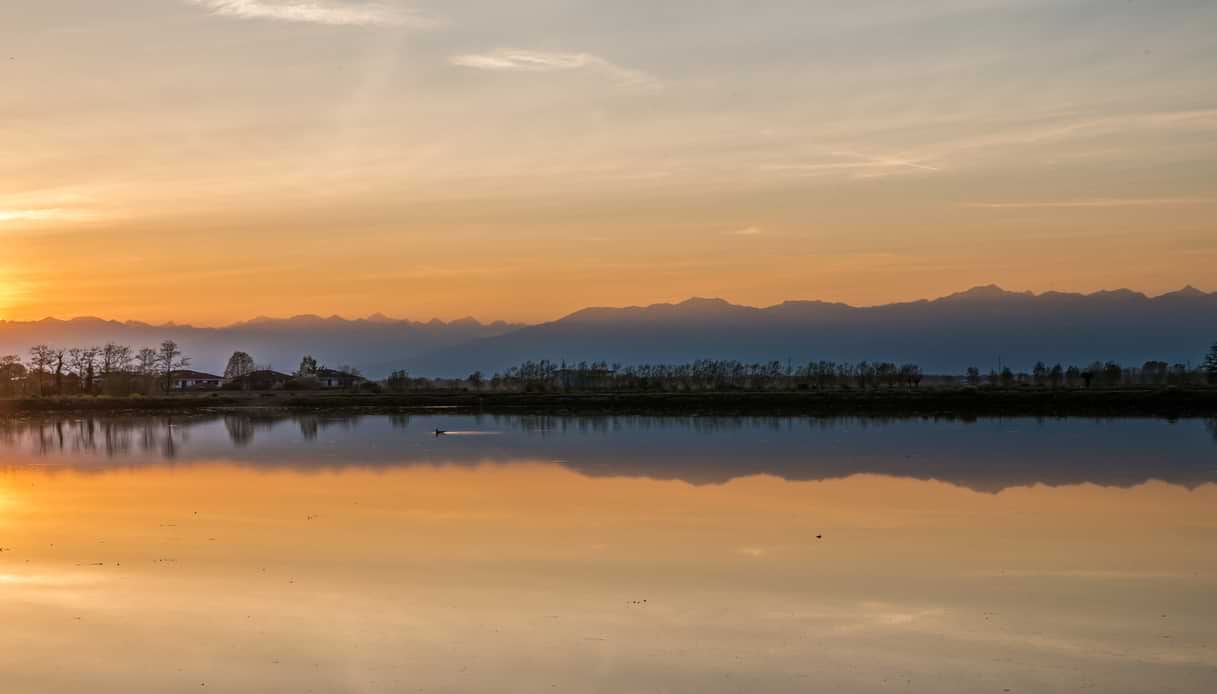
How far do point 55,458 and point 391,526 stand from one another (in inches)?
751

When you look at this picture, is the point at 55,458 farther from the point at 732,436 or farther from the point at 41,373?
the point at 41,373

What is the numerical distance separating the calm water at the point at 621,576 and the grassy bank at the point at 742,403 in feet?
78.4

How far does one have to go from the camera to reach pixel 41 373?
299 ft

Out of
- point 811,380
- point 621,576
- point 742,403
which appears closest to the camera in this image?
point 621,576

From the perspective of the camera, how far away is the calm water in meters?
10.4

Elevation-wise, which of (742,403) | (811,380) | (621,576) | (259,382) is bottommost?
(621,576)

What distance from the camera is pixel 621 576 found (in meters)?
14.3

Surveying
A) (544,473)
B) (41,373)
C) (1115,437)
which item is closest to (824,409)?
(1115,437)

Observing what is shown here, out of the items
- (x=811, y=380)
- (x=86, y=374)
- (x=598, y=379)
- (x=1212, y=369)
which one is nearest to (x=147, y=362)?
(x=86, y=374)

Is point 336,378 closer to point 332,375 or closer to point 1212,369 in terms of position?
point 332,375

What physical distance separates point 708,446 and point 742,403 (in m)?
23.8

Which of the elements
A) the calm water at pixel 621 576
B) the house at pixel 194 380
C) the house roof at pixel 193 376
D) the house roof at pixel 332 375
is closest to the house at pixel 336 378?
the house roof at pixel 332 375

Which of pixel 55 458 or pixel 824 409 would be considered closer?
pixel 55 458

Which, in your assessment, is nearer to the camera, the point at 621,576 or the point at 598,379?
the point at 621,576
